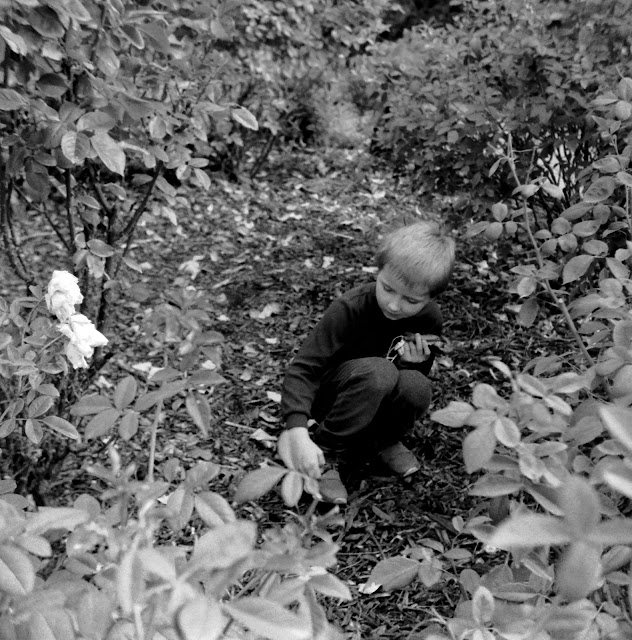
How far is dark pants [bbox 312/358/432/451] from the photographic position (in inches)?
91.3

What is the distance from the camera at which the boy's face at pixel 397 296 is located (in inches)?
89.0

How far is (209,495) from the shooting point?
3.19 feet

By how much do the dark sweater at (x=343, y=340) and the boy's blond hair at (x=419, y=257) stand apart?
176 mm

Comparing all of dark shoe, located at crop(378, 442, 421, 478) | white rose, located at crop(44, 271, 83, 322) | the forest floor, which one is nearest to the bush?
the forest floor

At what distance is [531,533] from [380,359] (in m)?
1.80

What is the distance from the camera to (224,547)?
68cm

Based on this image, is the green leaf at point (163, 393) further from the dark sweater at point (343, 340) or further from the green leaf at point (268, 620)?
the dark sweater at point (343, 340)

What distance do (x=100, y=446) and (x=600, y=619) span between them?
6.59ft

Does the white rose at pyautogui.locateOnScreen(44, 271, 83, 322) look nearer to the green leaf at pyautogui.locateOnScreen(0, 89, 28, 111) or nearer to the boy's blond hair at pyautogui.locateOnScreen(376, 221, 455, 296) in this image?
the green leaf at pyautogui.locateOnScreen(0, 89, 28, 111)

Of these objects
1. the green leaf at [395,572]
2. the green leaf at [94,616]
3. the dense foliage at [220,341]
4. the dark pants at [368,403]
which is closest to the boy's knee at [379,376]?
the dark pants at [368,403]

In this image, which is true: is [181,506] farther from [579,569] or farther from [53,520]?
[579,569]

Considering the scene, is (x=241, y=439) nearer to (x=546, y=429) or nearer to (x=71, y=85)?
(x=71, y=85)

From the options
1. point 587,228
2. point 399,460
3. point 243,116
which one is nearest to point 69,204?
point 243,116

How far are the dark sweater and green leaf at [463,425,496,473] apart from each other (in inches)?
53.4
